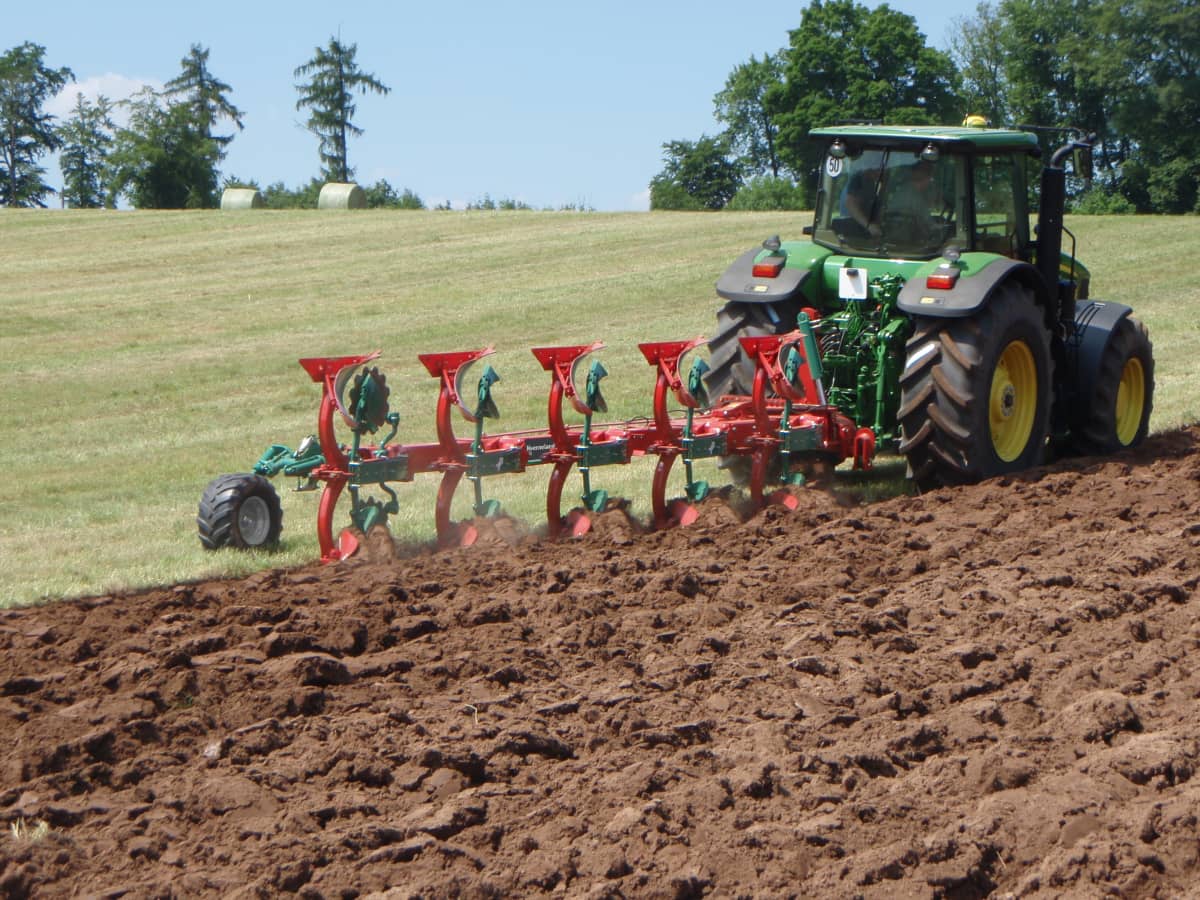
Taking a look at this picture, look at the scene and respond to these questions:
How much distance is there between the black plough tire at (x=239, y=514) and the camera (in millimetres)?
7652

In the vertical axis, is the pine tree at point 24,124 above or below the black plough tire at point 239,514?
above

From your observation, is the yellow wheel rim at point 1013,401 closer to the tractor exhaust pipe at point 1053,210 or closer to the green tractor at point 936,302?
the green tractor at point 936,302

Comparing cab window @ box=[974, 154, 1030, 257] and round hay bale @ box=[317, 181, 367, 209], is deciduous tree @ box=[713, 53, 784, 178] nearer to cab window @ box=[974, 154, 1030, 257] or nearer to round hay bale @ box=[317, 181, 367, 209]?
round hay bale @ box=[317, 181, 367, 209]

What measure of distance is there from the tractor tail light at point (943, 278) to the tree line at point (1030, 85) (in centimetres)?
3391

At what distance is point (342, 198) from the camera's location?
1633 inches

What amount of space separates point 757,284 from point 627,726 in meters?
4.91

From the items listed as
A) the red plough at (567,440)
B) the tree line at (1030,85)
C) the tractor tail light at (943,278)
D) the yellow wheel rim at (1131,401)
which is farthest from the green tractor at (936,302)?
the tree line at (1030,85)

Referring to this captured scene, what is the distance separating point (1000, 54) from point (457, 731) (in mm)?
65387

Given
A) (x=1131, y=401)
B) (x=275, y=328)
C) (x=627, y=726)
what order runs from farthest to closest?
(x=275, y=328) → (x=1131, y=401) → (x=627, y=726)

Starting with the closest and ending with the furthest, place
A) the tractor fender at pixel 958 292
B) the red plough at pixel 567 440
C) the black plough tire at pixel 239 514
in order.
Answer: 1. the red plough at pixel 567 440
2. the black plough tire at pixel 239 514
3. the tractor fender at pixel 958 292

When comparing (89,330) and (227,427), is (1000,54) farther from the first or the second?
(227,427)

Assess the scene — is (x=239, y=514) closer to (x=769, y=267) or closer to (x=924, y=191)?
(x=769, y=267)

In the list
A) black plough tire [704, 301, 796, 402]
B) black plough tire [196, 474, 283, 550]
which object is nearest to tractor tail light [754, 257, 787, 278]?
black plough tire [704, 301, 796, 402]

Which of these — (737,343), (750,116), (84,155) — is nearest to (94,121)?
(84,155)
